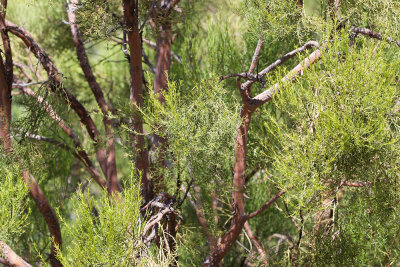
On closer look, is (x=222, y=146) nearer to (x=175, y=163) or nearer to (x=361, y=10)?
(x=175, y=163)

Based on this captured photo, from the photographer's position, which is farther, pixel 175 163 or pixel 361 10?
pixel 361 10

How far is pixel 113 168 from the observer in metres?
4.04

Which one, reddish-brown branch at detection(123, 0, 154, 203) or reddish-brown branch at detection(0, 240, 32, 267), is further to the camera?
reddish-brown branch at detection(123, 0, 154, 203)

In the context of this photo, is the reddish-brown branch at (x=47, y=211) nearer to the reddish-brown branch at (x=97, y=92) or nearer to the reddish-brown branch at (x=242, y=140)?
the reddish-brown branch at (x=97, y=92)

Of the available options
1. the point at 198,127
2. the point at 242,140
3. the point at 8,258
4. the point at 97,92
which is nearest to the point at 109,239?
the point at 198,127

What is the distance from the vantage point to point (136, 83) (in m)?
3.25

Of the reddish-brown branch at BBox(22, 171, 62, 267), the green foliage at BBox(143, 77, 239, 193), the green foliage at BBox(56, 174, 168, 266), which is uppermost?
the green foliage at BBox(143, 77, 239, 193)

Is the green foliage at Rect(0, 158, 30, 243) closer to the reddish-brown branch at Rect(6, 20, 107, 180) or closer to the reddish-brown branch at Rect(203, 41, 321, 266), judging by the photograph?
the reddish-brown branch at Rect(6, 20, 107, 180)

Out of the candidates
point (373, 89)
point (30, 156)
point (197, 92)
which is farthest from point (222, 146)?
point (30, 156)

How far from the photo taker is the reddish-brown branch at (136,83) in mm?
2975

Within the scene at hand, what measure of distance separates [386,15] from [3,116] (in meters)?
2.54

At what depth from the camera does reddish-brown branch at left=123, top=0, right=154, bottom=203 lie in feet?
9.76

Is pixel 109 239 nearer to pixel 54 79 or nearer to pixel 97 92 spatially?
pixel 54 79

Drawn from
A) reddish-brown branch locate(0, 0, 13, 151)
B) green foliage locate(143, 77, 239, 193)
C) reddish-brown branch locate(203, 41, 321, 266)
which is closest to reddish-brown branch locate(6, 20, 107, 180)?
reddish-brown branch locate(0, 0, 13, 151)
